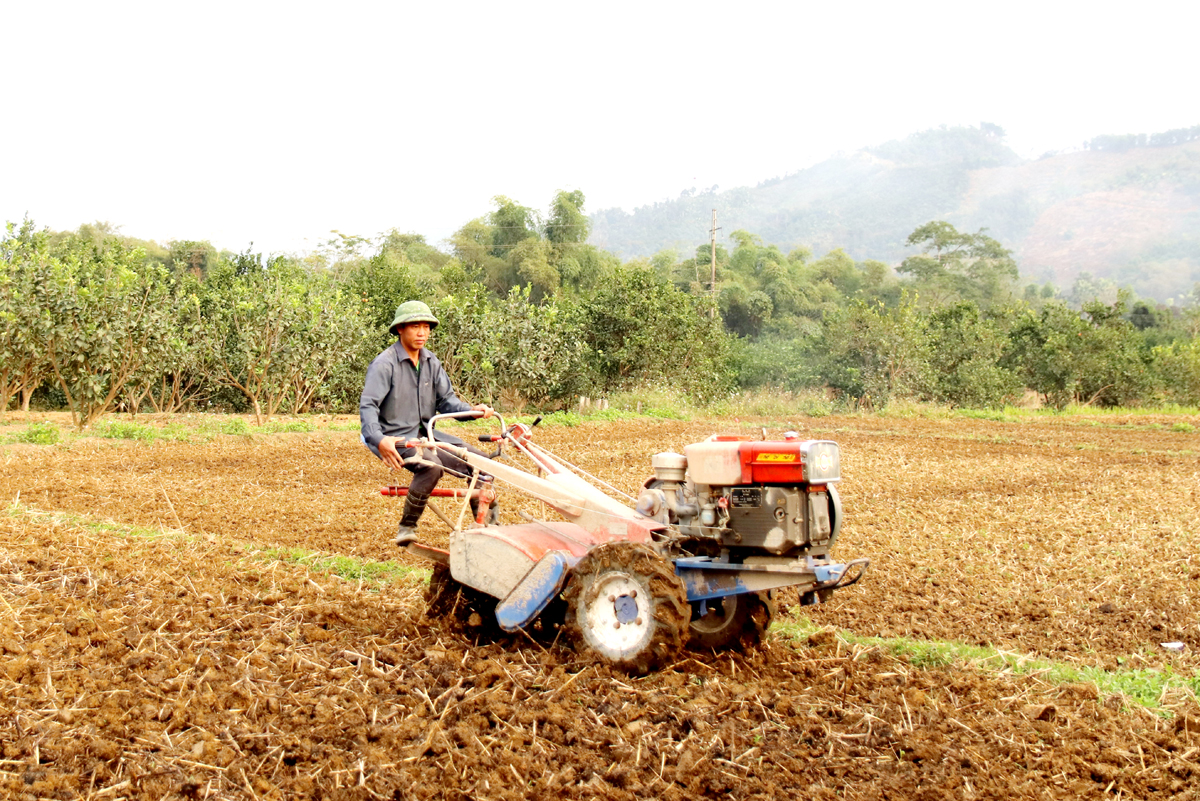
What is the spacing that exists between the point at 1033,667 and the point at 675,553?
1807 millimetres

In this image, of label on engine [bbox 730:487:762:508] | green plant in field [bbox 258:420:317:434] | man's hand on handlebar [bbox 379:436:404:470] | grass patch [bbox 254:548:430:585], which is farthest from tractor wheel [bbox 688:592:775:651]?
green plant in field [bbox 258:420:317:434]

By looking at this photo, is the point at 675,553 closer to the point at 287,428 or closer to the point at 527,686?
the point at 527,686

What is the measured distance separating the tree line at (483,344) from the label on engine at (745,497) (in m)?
15.1

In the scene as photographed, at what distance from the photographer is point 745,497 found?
441cm

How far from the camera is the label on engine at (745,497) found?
4383mm

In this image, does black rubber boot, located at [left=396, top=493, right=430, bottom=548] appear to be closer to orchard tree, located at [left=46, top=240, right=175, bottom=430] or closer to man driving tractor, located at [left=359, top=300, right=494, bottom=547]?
man driving tractor, located at [left=359, top=300, right=494, bottom=547]

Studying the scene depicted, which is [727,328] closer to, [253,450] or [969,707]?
[253,450]

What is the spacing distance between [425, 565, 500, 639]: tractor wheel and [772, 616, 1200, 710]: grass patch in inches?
61.2

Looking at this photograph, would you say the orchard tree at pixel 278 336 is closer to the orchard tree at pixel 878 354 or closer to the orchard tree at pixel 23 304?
the orchard tree at pixel 23 304

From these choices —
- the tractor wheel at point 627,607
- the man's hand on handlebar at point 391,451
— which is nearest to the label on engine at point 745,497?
the tractor wheel at point 627,607

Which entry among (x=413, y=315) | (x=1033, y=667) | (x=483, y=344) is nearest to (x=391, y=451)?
(x=413, y=315)

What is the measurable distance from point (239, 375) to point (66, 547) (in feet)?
50.9

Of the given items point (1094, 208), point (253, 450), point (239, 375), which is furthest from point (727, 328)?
point (1094, 208)

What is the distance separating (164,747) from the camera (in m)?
3.55
